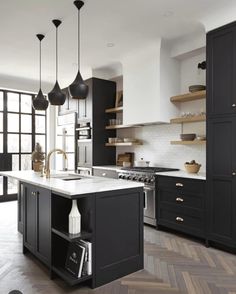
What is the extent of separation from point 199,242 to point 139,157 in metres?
2.26

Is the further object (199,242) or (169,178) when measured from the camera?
(169,178)

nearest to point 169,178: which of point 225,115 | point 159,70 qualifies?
point 225,115

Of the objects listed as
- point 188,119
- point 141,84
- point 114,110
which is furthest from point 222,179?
point 114,110

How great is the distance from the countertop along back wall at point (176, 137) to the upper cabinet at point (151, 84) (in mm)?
225

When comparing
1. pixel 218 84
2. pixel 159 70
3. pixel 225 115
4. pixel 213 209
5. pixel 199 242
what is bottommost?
pixel 199 242

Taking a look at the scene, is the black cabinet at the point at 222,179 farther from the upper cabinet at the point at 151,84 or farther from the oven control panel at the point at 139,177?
the upper cabinet at the point at 151,84

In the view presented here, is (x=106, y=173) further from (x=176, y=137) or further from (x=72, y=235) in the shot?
(x=72, y=235)

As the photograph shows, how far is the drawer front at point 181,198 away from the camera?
3.79 metres

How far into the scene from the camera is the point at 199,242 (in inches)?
151

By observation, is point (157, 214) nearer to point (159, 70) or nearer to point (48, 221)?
point (48, 221)

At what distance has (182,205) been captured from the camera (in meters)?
4.00

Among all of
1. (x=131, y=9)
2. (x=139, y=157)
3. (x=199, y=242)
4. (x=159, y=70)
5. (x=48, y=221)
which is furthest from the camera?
(x=139, y=157)

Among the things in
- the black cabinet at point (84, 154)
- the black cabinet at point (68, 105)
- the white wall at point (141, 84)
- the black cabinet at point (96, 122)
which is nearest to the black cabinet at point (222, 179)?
the white wall at point (141, 84)

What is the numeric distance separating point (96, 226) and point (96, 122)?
3.57 meters
